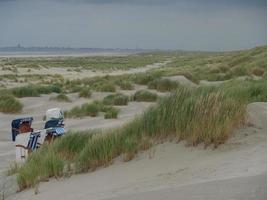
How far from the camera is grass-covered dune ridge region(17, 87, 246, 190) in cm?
703

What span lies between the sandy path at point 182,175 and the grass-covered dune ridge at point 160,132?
17cm

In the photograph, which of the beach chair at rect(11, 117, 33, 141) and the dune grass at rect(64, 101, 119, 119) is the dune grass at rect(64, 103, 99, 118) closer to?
the dune grass at rect(64, 101, 119, 119)

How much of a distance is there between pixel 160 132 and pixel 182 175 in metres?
1.75

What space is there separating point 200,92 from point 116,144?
65.5 inches

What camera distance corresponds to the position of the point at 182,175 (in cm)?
593

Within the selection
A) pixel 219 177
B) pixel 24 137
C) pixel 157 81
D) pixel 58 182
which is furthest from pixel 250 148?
pixel 157 81

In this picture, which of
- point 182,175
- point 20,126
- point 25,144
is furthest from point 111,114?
point 182,175

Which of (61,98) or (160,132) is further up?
(160,132)

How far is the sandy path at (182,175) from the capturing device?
16.6 ft

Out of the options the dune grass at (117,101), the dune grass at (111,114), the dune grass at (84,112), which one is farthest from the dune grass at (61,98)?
the dune grass at (111,114)

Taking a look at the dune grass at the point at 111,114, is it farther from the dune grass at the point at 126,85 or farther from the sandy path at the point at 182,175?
the dune grass at the point at 126,85

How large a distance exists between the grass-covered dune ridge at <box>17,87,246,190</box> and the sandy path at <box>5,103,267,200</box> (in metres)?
0.17

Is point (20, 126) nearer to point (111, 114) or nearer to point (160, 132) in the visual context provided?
point (160, 132)

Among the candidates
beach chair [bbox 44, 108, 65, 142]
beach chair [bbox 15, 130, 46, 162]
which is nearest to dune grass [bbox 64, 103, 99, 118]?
beach chair [bbox 44, 108, 65, 142]
